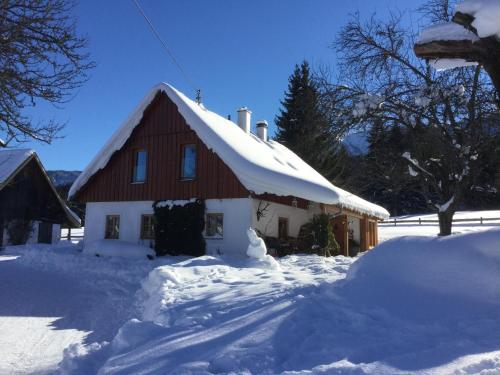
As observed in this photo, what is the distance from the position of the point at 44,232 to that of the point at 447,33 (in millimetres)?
26918

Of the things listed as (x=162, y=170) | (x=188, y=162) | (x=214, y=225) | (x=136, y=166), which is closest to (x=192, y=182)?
(x=188, y=162)

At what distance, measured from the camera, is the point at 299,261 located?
13.5 metres

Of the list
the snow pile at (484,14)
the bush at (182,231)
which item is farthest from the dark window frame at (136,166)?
the snow pile at (484,14)

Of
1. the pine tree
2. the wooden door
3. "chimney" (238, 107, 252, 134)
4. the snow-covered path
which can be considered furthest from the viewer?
the pine tree

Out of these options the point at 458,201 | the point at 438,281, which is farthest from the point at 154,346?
the point at 458,201

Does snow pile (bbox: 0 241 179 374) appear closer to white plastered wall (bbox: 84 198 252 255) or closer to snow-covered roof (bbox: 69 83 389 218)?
white plastered wall (bbox: 84 198 252 255)

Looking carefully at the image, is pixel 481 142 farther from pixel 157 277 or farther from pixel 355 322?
pixel 157 277

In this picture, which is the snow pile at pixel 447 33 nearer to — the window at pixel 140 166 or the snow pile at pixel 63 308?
the snow pile at pixel 63 308

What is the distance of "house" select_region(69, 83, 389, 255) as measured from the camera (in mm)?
14875

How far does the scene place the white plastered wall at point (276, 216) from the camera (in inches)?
602

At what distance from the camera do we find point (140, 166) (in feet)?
57.9

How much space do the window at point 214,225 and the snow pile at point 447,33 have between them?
11.5m

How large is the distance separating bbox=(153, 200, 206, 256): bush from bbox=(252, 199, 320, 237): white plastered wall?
190 centimetres

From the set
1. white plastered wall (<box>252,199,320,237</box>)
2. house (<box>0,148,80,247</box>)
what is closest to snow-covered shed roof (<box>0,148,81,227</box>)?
house (<box>0,148,80,247</box>)
